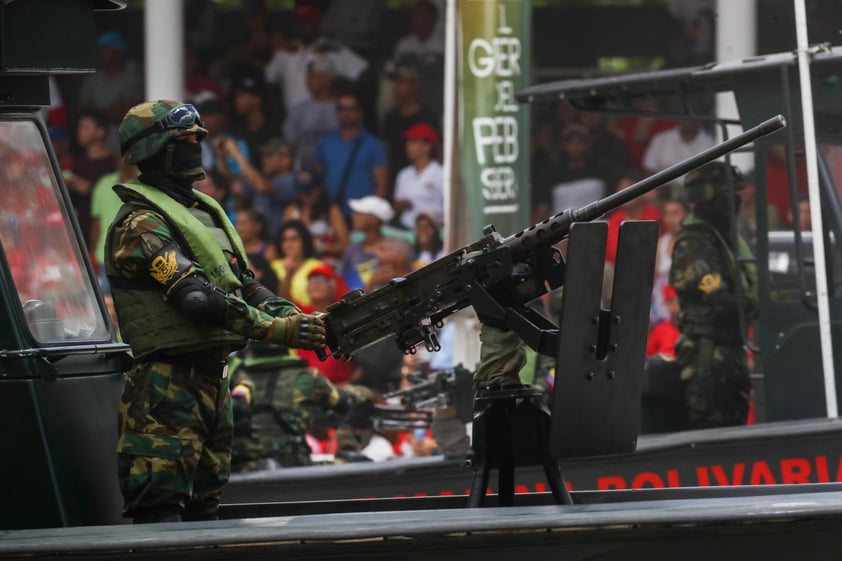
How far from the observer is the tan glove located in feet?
18.6

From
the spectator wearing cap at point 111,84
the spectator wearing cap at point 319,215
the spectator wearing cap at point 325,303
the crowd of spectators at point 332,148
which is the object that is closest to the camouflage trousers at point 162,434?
the spectator wearing cap at point 325,303

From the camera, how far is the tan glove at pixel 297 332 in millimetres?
5664

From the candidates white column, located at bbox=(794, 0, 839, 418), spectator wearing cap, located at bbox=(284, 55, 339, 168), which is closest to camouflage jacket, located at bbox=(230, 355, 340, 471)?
white column, located at bbox=(794, 0, 839, 418)

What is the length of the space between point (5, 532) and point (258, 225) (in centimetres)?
770

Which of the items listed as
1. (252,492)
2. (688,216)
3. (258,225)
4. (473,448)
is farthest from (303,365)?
(473,448)

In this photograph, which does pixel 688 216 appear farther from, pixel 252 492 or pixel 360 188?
Answer: pixel 360 188

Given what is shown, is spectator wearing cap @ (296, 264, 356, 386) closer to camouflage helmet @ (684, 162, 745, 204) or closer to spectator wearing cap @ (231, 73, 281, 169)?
spectator wearing cap @ (231, 73, 281, 169)

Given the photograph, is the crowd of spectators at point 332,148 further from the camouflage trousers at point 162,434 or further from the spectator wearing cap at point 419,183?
the camouflage trousers at point 162,434

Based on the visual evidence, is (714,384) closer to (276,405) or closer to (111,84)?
(276,405)

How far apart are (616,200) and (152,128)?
1558 millimetres

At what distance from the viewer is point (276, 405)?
9719 mm

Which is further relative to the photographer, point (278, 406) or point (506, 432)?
point (278, 406)

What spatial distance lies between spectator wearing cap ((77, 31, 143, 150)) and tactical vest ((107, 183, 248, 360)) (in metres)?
8.76

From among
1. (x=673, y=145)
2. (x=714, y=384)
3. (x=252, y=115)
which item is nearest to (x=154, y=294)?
(x=714, y=384)
